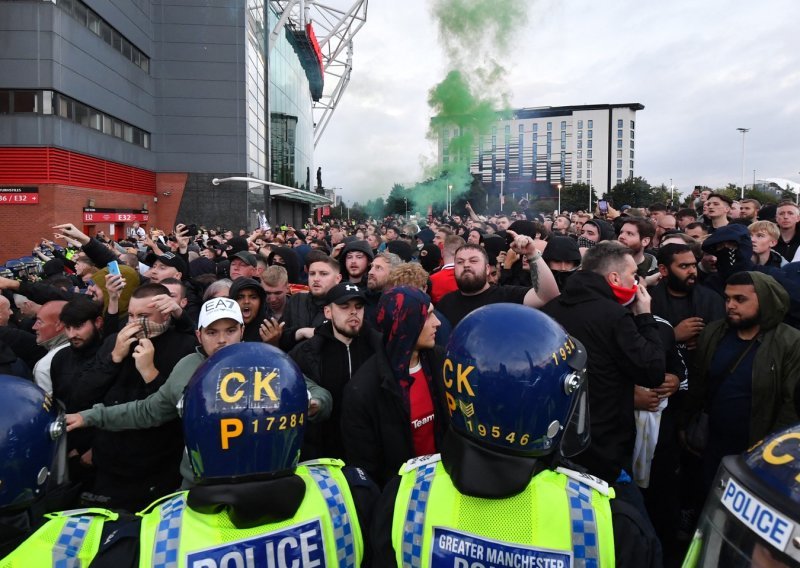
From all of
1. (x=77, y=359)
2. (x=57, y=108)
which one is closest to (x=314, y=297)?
(x=77, y=359)

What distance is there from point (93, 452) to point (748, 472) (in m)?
3.49

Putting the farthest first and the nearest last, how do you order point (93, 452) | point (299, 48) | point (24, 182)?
point (299, 48) → point (24, 182) → point (93, 452)

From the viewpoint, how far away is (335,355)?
3607mm

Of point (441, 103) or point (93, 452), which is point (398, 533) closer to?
point (93, 452)

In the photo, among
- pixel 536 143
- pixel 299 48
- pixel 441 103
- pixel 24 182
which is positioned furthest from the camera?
pixel 536 143

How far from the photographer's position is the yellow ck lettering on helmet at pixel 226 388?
1689 mm

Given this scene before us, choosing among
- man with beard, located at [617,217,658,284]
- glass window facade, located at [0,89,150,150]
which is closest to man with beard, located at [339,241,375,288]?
man with beard, located at [617,217,658,284]

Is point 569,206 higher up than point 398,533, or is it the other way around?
point 569,206

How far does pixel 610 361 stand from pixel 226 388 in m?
2.30

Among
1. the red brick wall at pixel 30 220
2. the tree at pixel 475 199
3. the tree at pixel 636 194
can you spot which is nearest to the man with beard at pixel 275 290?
the red brick wall at pixel 30 220

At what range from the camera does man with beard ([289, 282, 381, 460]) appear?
138 inches

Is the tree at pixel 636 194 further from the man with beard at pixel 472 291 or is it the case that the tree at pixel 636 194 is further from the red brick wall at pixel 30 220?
the man with beard at pixel 472 291

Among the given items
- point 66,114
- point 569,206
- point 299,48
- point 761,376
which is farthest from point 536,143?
point 761,376

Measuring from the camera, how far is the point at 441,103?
42.0 meters
